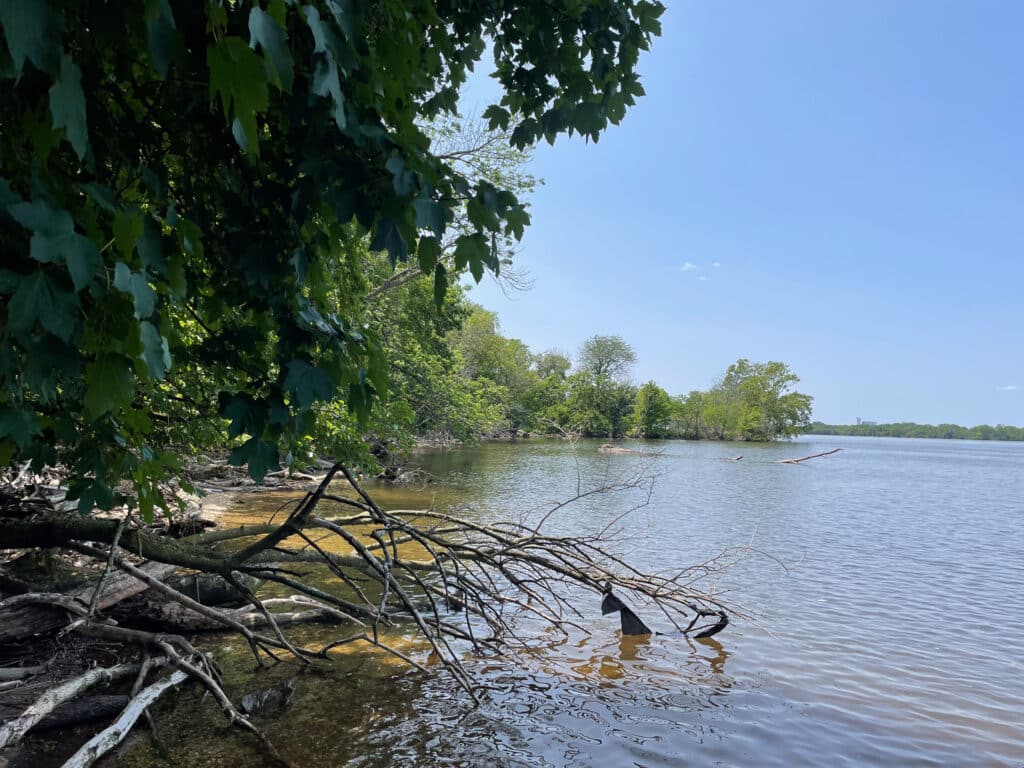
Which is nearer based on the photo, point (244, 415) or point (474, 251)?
point (474, 251)

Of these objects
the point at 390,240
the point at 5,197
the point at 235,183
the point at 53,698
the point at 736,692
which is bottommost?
the point at 736,692

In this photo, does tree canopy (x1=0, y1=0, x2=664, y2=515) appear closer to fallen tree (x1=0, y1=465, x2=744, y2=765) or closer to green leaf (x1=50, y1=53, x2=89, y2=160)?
green leaf (x1=50, y1=53, x2=89, y2=160)

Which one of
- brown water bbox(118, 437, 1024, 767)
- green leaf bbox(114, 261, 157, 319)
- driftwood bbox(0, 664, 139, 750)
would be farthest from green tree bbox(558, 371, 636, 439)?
green leaf bbox(114, 261, 157, 319)

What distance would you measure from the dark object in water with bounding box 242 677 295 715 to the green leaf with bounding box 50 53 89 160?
4752 millimetres

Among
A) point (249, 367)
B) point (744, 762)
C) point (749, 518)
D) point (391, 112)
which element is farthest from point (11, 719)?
point (749, 518)

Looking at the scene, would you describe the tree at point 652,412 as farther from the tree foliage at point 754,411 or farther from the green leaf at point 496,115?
the green leaf at point 496,115

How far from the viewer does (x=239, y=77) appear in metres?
1.30

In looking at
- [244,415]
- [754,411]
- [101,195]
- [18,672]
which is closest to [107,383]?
[101,195]

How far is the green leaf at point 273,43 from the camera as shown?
4.17 ft

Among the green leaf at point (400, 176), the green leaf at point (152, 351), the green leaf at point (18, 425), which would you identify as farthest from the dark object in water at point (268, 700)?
the green leaf at point (400, 176)

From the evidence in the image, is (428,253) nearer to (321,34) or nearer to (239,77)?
(321,34)

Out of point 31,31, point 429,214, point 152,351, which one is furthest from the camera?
point 429,214

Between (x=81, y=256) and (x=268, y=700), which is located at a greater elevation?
(x=81, y=256)

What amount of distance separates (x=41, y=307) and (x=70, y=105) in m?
0.50
